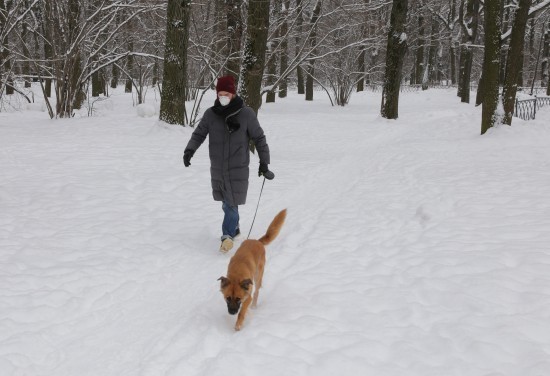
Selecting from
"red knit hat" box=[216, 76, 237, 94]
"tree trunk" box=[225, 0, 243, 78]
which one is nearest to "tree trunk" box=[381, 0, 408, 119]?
"tree trunk" box=[225, 0, 243, 78]

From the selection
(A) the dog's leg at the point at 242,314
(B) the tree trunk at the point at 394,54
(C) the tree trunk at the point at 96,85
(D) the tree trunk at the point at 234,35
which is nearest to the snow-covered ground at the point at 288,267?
(A) the dog's leg at the point at 242,314

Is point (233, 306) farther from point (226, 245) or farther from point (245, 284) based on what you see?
point (226, 245)

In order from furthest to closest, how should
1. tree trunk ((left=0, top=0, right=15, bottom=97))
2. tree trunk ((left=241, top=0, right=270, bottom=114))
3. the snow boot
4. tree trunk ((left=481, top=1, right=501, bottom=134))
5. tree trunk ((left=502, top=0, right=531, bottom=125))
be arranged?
1. tree trunk ((left=0, top=0, right=15, bottom=97))
2. tree trunk ((left=481, top=1, right=501, bottom=134))
3. tree trunk ((left=502, top=0, right=531, bottom=125))
4. tree trunk ((left=241, top=0, right=270, bottom=114))
5. the snow boot

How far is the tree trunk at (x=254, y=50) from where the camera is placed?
31.1ft

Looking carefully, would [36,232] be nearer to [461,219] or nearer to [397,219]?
[397,219]

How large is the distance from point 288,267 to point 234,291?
5.30 feet

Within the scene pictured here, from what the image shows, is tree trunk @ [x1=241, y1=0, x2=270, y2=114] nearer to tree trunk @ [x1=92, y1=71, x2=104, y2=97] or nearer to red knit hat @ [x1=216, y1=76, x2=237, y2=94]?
red knit hat @ [x1=216, y1=76, x2=237, y2=94]

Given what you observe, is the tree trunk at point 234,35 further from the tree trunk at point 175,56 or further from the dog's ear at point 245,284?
the dog's ear at point 245,284

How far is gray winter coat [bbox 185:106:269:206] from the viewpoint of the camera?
4.89m

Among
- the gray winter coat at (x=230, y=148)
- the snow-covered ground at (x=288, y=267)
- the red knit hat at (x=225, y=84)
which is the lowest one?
the snow-covered ground at (x=288, y=267)

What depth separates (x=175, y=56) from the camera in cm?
1115

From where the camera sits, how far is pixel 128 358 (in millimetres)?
3170

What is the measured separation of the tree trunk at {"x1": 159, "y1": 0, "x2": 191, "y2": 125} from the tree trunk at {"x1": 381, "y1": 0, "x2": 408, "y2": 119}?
8.82 meters

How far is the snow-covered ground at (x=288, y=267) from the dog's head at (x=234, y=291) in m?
0.31
